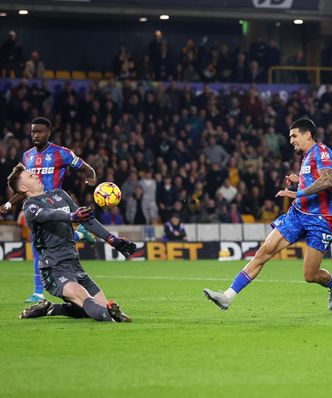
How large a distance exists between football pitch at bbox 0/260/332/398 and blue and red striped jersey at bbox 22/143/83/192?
1.63m

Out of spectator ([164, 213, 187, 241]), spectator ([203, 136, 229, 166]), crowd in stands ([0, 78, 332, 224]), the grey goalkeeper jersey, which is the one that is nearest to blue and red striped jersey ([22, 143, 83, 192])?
the grey goalkeeper jersey

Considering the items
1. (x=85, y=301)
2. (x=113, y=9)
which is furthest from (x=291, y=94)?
(x=85, y=301)

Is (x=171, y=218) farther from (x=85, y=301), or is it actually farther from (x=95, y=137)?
(x=85, y=301)

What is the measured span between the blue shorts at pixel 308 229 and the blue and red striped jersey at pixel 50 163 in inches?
122

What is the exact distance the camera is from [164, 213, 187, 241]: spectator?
26141 mm

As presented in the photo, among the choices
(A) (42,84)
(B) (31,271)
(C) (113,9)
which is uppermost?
(C) (113,9)

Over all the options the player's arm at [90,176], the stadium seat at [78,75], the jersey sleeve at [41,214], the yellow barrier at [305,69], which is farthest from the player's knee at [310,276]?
the yellow barrier at [305,69]

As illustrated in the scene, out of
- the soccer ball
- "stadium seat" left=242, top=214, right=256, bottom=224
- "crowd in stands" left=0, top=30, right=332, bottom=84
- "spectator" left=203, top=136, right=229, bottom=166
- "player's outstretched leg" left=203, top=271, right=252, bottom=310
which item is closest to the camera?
"player's outstretched leg" left=203, top=271, right=252, bottom=310

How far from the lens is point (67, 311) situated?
1156 cm

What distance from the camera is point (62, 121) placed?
2886 centimetres

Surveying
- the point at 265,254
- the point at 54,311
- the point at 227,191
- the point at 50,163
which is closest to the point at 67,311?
the point at 54,311

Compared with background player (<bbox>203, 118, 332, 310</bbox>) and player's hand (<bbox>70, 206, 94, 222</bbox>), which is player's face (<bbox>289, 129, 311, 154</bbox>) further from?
player's hand (<bbox>70, 206, 94, 222</bbox>)

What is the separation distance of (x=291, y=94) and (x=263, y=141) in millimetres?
2843

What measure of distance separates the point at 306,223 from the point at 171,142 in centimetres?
1756
